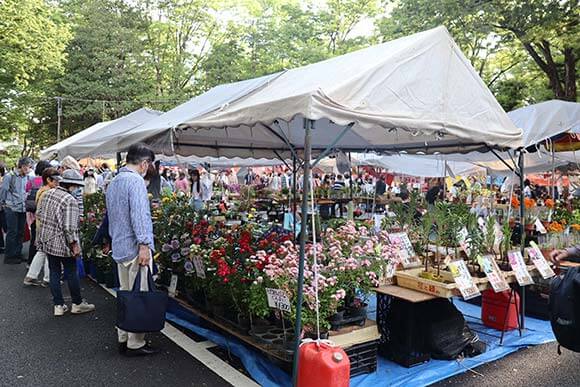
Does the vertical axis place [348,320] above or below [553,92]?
below

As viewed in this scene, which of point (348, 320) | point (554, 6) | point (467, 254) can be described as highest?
point (554, 6)

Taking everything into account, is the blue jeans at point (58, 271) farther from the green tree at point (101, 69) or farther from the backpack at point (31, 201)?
the green tree at point (101, 69)

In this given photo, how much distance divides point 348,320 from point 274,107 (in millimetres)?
1874

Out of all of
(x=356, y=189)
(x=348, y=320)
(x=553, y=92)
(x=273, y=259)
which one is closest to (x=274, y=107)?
(x=273, y=259)

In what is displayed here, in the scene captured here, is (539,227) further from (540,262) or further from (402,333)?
→ (402,333)

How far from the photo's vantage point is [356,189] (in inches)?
682

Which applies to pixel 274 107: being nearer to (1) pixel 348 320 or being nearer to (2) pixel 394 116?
(2) pixel 394 116

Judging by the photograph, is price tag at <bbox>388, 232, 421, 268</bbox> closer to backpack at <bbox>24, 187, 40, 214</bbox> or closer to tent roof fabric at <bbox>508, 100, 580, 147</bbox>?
tent roof fabric at <bbox>508, 100, 580, 147</bbox>

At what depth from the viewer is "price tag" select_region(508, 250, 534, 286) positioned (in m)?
4.47

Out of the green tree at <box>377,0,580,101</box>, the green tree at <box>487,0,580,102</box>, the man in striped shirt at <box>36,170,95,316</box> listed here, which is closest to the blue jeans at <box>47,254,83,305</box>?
the man in striped shirt at <box>36,170,95,316</box>

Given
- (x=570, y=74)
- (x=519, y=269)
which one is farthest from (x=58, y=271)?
(x=570, y=74)

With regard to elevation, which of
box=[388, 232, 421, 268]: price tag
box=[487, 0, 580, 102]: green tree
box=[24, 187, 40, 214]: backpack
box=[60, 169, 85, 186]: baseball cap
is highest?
box=[487, 0, 580, 102]: green tree

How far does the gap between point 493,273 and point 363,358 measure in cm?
149

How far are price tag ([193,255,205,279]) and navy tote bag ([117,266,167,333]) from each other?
58 centimetres
